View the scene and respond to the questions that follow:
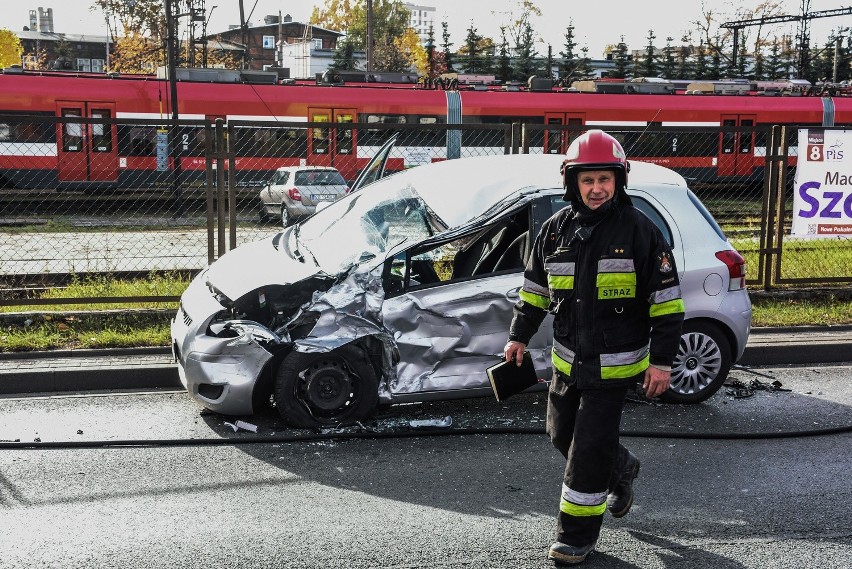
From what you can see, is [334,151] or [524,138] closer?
[524,138]

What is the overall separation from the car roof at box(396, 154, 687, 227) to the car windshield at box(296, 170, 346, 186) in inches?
195

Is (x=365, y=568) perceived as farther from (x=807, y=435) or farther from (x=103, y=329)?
(x=103, y=329)

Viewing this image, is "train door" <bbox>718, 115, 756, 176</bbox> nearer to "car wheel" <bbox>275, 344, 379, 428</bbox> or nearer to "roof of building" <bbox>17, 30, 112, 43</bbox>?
"car wheel" <bbox>275, 344, 379, 428</bbox>

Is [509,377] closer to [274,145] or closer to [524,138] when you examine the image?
[524,138]

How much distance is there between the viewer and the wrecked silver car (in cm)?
593

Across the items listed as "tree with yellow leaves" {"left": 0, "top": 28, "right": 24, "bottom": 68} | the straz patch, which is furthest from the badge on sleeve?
"tree with yellow leaves" {"left": 0, "top": 28, "right": 24, "bottom": 68}

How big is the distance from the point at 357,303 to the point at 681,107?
2465 centimetres

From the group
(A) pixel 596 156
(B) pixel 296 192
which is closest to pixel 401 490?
(A) pixel 596 156

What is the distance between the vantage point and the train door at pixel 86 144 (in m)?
21.1

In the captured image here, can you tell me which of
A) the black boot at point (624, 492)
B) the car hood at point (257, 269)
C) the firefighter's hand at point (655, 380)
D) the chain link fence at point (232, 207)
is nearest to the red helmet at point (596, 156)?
the firefighter's hand at point (655, 380)

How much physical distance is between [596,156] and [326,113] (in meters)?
22.5

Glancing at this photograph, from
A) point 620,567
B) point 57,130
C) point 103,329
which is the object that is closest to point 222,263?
point 103,329

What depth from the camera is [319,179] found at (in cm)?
1227

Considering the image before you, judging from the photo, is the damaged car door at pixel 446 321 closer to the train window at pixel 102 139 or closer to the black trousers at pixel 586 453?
the black trousers at pixel 586 453
